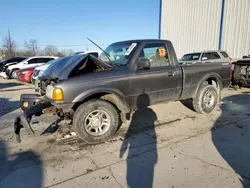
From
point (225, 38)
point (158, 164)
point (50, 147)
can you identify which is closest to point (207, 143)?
point (158, 164)

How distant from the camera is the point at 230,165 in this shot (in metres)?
3.11

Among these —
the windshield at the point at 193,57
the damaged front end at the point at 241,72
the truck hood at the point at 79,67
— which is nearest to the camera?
the truck hood at the point at 79,67

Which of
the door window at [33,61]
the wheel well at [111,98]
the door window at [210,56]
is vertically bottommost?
the wheel well at [111,98]

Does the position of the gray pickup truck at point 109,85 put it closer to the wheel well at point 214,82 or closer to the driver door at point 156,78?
the driver door at point 156,78

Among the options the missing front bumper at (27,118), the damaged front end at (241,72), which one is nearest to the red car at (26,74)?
the missing front bumper at (27,118)

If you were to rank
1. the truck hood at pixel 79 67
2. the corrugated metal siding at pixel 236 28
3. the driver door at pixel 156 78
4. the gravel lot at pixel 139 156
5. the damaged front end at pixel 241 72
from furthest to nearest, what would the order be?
1. the corrugated metal siding at pixel 236 28
2. the damaged front end at pixel 241 72
3. the driver door at pixel 156 78
4. the truck hood at pixel 79 67
5. the gravel lot at pixel 139 156

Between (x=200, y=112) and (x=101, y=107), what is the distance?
10.1 ft

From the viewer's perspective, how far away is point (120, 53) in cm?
479

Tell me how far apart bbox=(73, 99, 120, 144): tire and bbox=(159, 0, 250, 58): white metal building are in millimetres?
15354

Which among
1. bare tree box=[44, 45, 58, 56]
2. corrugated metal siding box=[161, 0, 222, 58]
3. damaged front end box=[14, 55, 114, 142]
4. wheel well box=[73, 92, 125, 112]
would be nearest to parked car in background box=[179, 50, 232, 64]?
corrugated metal siding box=[161, 0, 222, 58]

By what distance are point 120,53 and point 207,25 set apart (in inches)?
656

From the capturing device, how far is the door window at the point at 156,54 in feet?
15.6

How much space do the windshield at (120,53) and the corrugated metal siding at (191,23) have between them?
1547 centimetres

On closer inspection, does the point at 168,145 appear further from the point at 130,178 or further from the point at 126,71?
the point at 126,71
